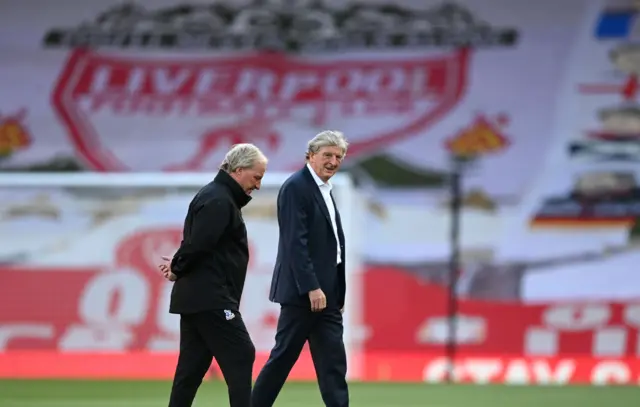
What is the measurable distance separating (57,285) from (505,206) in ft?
19.9

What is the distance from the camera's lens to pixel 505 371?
13422mm

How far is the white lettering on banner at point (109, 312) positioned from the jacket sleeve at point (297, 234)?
5896 mm

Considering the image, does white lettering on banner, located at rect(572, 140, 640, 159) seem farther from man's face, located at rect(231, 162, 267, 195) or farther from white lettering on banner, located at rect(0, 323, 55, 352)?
man's face, located at rect(231, 162, 267, 195)

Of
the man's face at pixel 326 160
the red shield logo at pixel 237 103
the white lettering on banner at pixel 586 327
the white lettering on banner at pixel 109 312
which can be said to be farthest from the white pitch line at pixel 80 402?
the red shield logo at pixel 237 103

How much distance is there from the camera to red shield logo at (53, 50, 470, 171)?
16562mm

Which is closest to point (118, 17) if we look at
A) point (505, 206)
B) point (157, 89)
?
point (157, 89)

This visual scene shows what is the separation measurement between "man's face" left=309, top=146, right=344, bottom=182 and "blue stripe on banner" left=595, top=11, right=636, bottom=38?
35.5 feet

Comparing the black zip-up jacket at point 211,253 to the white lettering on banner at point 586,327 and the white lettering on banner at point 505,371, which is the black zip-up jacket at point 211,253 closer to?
the white lettering on banner at point 505,371

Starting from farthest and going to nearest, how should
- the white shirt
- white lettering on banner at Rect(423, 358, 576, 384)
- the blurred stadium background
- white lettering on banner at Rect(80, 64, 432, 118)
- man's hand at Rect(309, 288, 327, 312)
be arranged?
white lettering on banner at Rect(80, 64, 432, 118), the blurred stadium background, white lettering on banner at Rect(423, 358, 576, 384), the white shirt, man's hand at Rect(309, 288, 327, 312)

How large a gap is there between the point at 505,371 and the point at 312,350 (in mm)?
7174

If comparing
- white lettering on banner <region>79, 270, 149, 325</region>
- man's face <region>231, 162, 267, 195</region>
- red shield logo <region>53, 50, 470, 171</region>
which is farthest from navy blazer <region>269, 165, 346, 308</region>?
red shield logo <region>53, 50, 470, 171</region>

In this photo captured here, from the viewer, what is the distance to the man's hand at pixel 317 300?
632cm

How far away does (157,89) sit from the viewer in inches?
671

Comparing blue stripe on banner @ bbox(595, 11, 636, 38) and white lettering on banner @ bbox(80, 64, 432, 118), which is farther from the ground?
blue stripe on banner @ bbox(595, 11, 636, 38)
